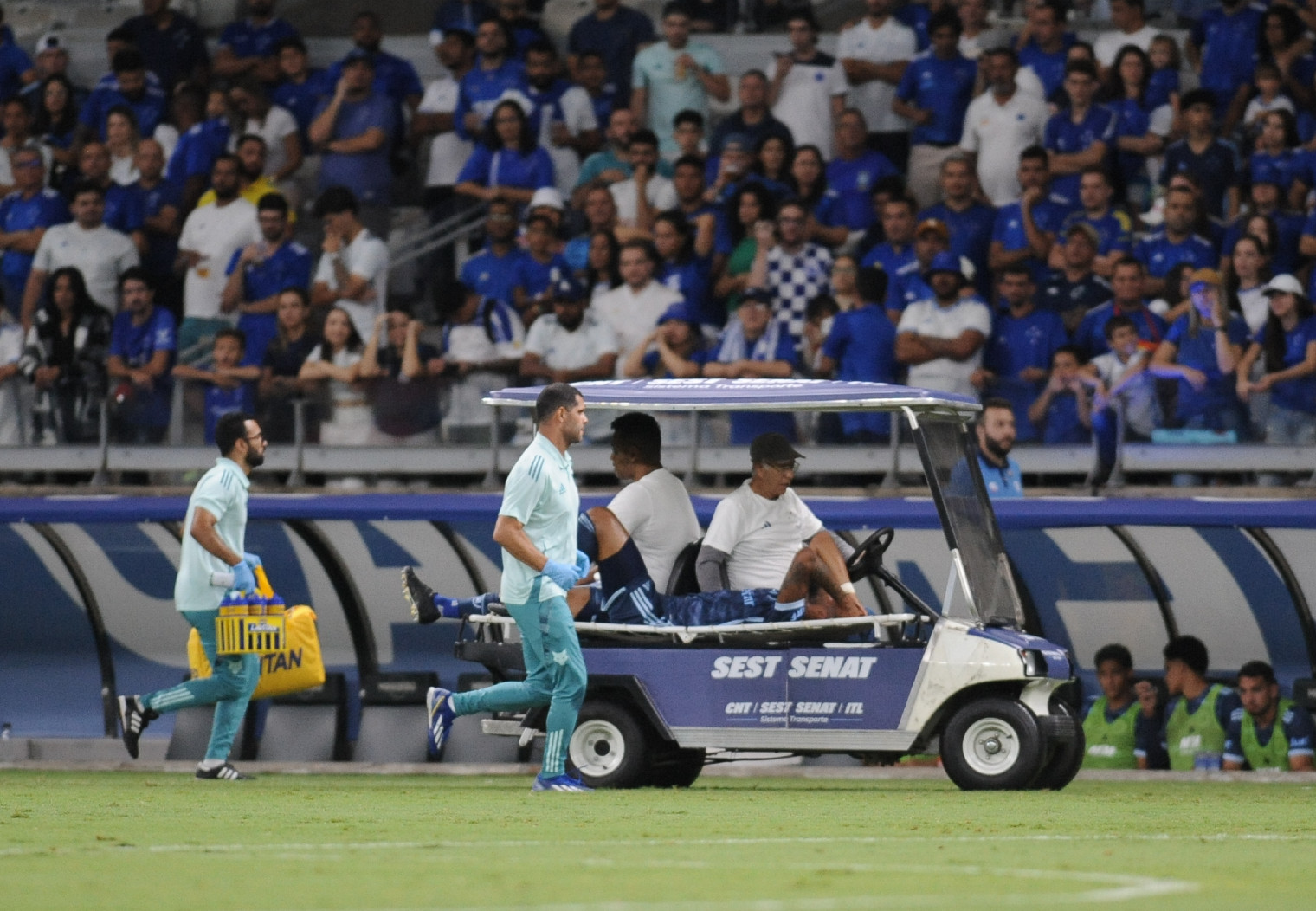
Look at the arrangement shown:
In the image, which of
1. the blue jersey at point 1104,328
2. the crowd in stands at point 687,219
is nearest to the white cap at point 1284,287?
the crowd in stands at point 687,219

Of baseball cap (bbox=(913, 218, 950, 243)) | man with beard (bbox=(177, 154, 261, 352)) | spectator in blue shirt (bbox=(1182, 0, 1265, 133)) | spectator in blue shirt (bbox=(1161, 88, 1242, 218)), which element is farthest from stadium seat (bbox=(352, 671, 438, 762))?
spectator in blue shirt (bbox=(1182, 0, 1265, 133))

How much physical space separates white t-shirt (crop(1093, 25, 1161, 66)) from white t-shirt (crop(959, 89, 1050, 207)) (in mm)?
777

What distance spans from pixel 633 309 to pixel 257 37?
219 inches

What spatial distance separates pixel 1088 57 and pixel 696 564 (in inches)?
252

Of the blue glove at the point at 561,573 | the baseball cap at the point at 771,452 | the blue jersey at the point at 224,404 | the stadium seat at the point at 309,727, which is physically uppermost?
the blue jersey at the point at 224,404

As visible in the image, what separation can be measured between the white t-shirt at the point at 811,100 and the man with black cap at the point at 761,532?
598 centimetres

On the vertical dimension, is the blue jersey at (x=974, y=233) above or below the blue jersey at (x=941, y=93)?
below

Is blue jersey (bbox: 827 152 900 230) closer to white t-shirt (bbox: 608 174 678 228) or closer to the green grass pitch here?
white t-shirt (bbox: 608 174 678 228)

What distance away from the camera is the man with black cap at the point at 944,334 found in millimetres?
14578

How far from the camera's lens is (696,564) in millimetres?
11727

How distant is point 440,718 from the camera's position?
10.8 meters

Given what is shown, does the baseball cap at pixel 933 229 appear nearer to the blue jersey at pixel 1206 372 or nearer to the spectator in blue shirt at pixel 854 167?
the spectator in blue shirt at pixel 854 167

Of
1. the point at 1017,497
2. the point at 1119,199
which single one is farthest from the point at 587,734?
the point at 1119,199

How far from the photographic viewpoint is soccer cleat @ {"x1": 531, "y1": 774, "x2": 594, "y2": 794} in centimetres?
1060
